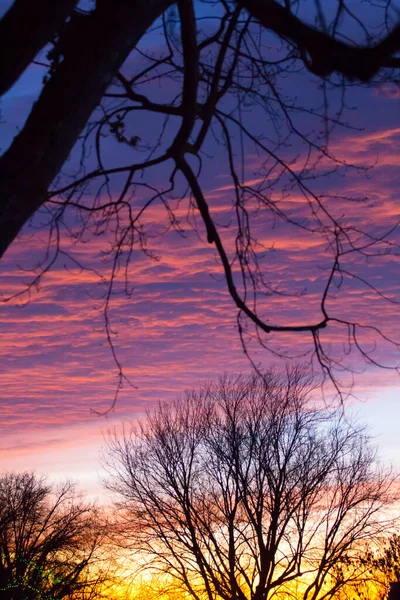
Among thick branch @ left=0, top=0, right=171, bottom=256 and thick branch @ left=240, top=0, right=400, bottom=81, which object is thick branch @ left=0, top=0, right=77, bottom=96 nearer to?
thick branch @ left=0, top=0, right=171, bottom=256

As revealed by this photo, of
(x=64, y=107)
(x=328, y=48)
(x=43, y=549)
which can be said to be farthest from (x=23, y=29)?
(x=43, y=549)

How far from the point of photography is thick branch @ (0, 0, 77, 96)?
3.68m

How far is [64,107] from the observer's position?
3.81 m

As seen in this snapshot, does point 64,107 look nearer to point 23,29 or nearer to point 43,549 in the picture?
point 23,29

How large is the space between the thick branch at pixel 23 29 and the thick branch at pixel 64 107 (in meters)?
0.20

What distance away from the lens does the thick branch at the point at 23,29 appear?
12.1 ft

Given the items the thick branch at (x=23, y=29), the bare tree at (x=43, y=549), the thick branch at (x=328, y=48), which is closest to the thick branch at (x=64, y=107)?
the thick branch at (x=23, y=29)

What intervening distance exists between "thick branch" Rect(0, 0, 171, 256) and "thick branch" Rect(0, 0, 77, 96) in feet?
0.65

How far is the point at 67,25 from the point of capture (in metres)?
5.82

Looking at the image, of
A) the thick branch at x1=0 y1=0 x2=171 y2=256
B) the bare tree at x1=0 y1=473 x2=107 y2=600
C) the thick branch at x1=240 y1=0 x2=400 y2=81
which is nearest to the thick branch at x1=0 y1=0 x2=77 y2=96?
the thick branch at x1=0 y1=0 x2=171 y2=256

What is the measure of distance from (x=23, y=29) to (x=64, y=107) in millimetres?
390

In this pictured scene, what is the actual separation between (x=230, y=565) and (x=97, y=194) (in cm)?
2297

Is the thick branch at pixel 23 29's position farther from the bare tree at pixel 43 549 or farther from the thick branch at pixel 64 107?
the bare tree at pixel 43 549

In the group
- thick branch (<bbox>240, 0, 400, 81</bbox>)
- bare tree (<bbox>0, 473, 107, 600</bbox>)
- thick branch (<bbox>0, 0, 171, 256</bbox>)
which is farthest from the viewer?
bare tree (<bbox>0, 473, 107, 600</bbox>)
